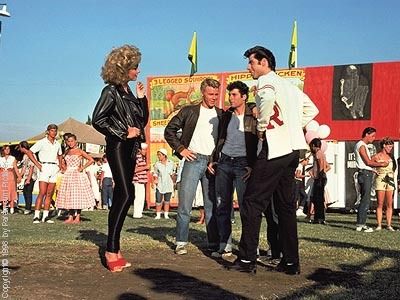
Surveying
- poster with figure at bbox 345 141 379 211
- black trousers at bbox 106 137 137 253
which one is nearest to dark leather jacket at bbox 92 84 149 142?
black trousers at bbox 106 137 137 253

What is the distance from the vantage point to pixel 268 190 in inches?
229

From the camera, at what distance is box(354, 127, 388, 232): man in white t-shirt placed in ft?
37.4

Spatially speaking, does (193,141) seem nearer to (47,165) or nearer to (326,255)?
(326,255)

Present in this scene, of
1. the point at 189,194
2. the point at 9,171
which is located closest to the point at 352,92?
the point at 9,171

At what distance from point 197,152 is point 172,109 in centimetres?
1400

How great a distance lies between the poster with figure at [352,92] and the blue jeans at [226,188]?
41.8 feet

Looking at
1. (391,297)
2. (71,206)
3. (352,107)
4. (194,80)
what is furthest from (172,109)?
(391,297)

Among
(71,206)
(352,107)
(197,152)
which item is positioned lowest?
(71,206)

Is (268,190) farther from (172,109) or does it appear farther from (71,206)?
(172,109)

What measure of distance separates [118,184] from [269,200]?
1.44 meters

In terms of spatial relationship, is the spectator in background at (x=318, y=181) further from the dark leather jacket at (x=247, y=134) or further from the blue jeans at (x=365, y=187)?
the dark leather jacket at (x=247, y=134)

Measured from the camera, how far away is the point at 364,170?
1165 cm

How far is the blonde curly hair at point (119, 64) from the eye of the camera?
6.13 m

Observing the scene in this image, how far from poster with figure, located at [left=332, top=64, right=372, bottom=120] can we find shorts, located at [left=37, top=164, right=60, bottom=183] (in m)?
9.31
